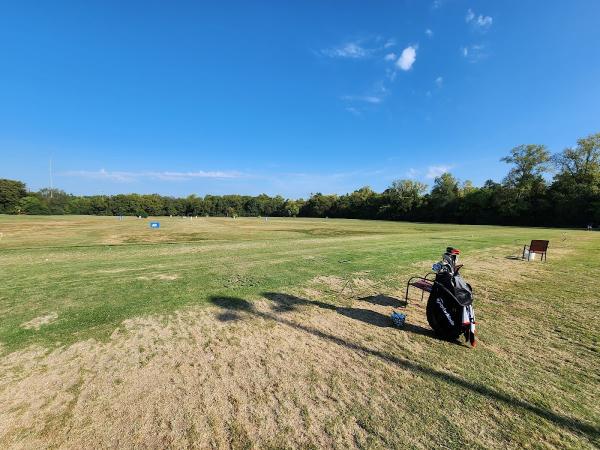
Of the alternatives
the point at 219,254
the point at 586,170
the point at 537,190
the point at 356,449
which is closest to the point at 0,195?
the point at 219,254

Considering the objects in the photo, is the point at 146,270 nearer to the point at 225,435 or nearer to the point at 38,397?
the point at 38,397

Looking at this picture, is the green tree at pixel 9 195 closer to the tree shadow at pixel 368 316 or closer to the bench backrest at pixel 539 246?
the tree shadow at pixel 368 316

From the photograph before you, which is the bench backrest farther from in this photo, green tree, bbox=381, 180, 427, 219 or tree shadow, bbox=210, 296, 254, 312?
green tree, bbox=381, 180, 427, 219

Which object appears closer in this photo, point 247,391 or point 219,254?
point 247,391

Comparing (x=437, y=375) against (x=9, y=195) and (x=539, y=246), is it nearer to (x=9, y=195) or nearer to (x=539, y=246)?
(x=539, y=246)

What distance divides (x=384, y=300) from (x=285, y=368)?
4.08 meters

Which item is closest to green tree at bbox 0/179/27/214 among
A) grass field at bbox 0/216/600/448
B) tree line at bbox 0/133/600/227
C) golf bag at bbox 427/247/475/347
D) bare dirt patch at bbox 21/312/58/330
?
tree line at bbox 0/133/600/227

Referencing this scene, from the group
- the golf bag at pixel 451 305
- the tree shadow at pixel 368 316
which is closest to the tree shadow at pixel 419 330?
the golf bag at pixel 451 305

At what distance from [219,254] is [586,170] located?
236ft

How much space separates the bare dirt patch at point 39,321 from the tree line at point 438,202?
71.0 m

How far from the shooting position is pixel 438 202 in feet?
274

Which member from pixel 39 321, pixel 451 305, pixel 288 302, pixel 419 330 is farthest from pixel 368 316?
pixel 39 321

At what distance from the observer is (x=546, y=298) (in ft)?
25.9

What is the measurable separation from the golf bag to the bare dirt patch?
296 inches
